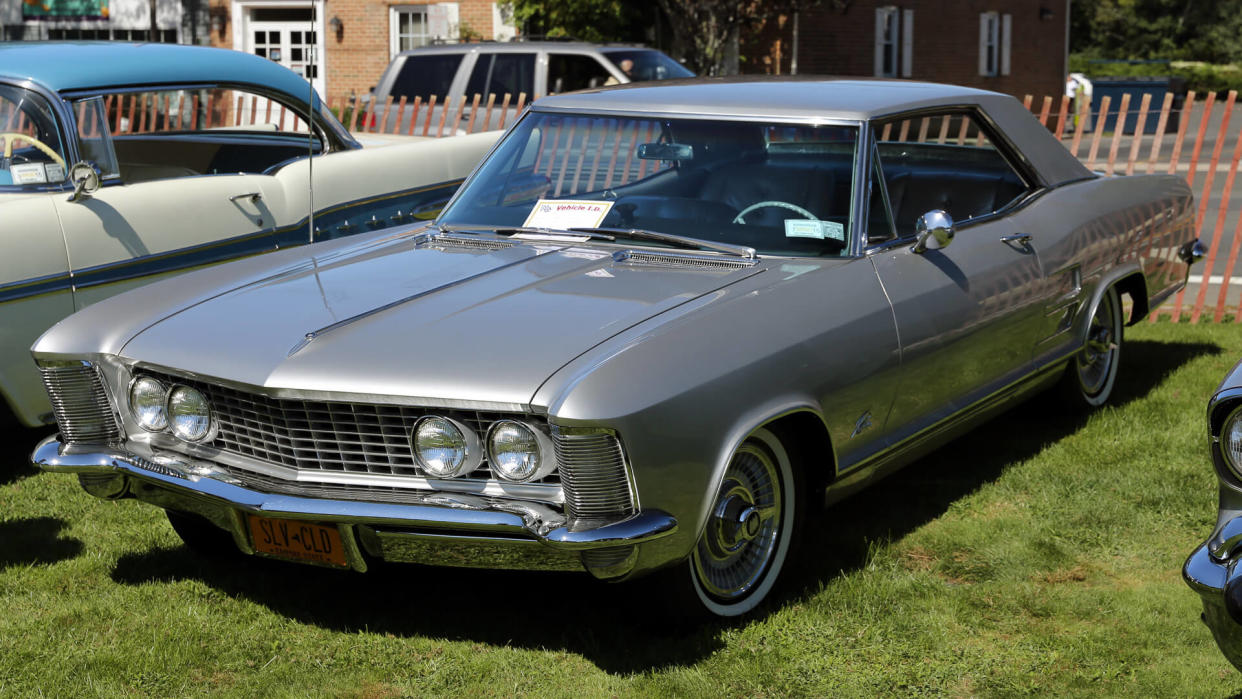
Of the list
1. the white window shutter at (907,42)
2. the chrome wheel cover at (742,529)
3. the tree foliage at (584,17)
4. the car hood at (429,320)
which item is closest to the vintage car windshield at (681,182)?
the car hood at (429,320)

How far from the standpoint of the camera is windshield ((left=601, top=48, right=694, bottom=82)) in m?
14.5

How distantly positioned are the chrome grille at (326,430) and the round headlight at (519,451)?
3cm

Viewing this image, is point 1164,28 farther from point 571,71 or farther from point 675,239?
point 675,239

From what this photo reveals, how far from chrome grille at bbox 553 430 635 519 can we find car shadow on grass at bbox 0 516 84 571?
2163 millimetres

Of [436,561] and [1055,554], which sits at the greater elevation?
[436,561]

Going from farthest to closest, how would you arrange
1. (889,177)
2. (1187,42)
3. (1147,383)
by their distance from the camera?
1. (1187,42)
2. (1147,383)
3. (889,177)

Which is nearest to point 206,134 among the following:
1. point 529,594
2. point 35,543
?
point 35,543

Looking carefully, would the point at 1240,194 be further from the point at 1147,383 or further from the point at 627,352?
the point at 627,352

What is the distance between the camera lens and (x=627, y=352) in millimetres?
3447

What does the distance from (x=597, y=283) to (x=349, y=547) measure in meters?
1.10

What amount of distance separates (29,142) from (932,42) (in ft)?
80.8

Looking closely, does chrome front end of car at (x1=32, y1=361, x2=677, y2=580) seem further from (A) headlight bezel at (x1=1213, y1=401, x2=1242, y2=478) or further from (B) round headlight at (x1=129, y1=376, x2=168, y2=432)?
(A) headlight bezel at (x1=1213, y1=401, x2=1242, y2=478)

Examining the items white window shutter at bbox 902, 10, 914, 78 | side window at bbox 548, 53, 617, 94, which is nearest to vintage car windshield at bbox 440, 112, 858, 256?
side window at bbox 548, 53, 617, 94

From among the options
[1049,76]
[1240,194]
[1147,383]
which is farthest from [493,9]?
[1147,383]
